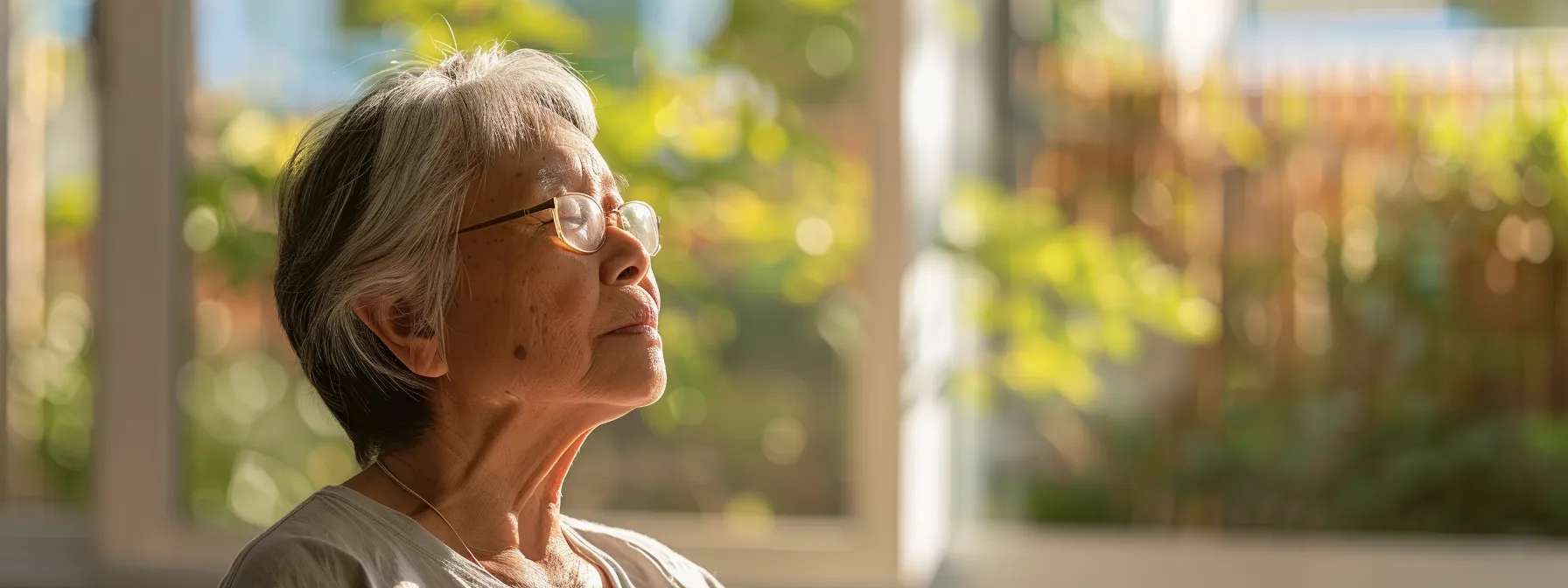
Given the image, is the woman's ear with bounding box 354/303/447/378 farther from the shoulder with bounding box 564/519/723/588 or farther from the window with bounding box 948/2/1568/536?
the window with bounding box 948/2/1568/536

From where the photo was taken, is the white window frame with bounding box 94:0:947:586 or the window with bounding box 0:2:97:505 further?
the window with bounding box 0:2:97:505

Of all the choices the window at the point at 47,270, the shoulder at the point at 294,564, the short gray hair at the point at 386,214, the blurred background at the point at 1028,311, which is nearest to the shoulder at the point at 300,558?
the shoulder at the point at 294,564

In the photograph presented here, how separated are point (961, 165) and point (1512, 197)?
1304 mm

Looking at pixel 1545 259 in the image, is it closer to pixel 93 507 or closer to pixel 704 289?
pixel 704 289

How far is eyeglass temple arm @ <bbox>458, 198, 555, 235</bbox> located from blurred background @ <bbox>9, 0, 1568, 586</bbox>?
185cm

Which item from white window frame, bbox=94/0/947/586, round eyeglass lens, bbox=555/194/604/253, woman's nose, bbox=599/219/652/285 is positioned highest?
round eyeglass lens, bbox=555/194/604/253

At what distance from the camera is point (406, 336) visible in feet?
3.67

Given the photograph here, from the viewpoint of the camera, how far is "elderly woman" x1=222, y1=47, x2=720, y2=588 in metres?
1.08

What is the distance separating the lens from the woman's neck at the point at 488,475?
113 cm

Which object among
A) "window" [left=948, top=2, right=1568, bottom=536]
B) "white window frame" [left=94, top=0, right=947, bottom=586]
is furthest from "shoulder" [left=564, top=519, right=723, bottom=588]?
"window" [left=948, top=2, right=1568, bottom=536]

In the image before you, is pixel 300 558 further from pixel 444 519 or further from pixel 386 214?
pixel 386 214

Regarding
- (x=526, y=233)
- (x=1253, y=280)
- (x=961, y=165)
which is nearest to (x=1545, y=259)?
(x=1253, y=280)

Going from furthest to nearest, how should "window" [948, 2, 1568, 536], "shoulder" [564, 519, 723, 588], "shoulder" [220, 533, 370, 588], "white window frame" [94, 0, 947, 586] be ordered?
"window" [948, 2, 1568, 536]
"white window frame" [94, 0, 947, 586]
"shoulder" [564, 519, 723, 588]
"shoulder" [220, 533, 370, 588]

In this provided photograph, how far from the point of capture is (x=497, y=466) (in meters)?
1.15
